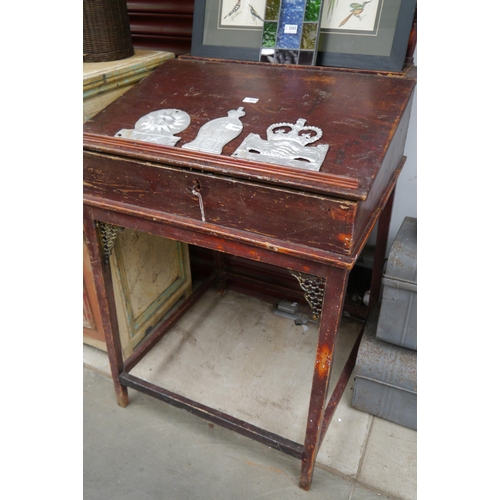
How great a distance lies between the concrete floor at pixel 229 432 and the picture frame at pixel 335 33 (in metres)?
1.52

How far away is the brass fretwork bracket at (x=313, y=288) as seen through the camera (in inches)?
49.8

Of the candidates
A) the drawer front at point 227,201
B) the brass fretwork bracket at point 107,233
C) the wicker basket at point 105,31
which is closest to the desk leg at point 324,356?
the drawer front at point 227,201

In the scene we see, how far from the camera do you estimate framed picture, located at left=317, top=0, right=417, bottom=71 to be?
4.98 feet

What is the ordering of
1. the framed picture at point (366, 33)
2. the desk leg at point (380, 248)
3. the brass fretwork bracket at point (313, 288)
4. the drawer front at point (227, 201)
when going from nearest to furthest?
the drawer front at point (227, 201) < the brass fretwork bracket at point (313, 288) < the framed picture at point (366, 33) < the desk leg at point (380, 248)

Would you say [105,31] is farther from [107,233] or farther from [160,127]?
[107,233]

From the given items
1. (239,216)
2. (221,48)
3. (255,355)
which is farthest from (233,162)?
(255,355)

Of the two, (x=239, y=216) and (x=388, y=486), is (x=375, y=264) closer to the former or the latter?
(x=388, y=486)

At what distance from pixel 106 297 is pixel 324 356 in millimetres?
957

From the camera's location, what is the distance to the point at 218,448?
5.99 feet

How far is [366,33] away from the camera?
157 centimetres

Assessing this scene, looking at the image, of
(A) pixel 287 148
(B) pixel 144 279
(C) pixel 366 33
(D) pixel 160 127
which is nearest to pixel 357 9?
(C) pixel 366 33

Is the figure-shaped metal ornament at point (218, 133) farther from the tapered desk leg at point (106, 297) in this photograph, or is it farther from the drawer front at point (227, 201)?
the tapered desk leg at point (106, 297)

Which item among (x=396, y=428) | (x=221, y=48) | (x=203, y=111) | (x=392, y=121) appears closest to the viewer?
(x=392, y=121)

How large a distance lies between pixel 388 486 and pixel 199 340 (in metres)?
1.21
